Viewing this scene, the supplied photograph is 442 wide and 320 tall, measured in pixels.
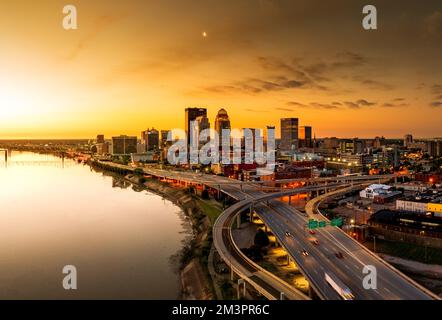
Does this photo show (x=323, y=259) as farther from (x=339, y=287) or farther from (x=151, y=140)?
(x=151, y=140)

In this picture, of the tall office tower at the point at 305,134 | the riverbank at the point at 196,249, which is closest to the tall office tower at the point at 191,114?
the tall office tower at the point at 305,134

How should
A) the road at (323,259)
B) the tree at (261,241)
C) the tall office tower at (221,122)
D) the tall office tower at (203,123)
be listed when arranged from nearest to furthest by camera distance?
the road at (323,259) < the tree at (261,241) < the tall office tower at (221,122) < the tall office tower at (203,123)

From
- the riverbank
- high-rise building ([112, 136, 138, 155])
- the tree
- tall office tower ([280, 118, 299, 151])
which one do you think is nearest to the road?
the tree

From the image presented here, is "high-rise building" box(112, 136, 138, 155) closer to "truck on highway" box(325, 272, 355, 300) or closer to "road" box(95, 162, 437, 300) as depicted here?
"road" box(95, 162, 437, 300)

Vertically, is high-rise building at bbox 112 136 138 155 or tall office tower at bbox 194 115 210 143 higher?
tall office tower at bbox 194 115 210 143

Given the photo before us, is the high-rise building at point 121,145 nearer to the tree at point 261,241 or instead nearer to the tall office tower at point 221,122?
the tall office tower at point 221,122
